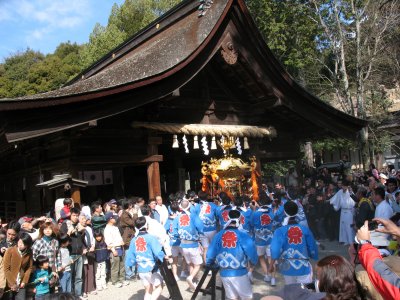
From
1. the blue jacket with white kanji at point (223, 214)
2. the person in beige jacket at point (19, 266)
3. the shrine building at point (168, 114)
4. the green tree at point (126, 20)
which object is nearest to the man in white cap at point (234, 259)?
the blue jacket with white kanji at point (223, 214)

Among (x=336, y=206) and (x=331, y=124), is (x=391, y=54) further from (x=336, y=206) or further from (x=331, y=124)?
(x=336, y=206)

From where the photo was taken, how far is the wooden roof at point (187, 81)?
7.18 m

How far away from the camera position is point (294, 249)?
5.19 m

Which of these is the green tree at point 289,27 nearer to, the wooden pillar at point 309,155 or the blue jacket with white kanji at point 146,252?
the wooden pillar at point 309,155

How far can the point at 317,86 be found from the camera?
2153 cm

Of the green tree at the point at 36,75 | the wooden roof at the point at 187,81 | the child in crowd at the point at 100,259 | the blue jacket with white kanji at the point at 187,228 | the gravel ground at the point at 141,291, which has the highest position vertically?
the green tree at the point at 36,75

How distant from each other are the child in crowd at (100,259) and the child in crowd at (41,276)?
152cm

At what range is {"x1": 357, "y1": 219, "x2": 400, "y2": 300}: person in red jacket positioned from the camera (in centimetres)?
217

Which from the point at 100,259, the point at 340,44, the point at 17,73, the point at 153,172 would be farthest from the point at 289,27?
the point at 17,73

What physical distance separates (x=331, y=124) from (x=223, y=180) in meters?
3.87

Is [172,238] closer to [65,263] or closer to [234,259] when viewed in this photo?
[65,263]

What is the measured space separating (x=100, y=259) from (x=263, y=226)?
10.7 feet

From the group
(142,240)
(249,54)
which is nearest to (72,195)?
(142,240)

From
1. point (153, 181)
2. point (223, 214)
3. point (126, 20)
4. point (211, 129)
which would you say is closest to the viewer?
point (223, 214)
